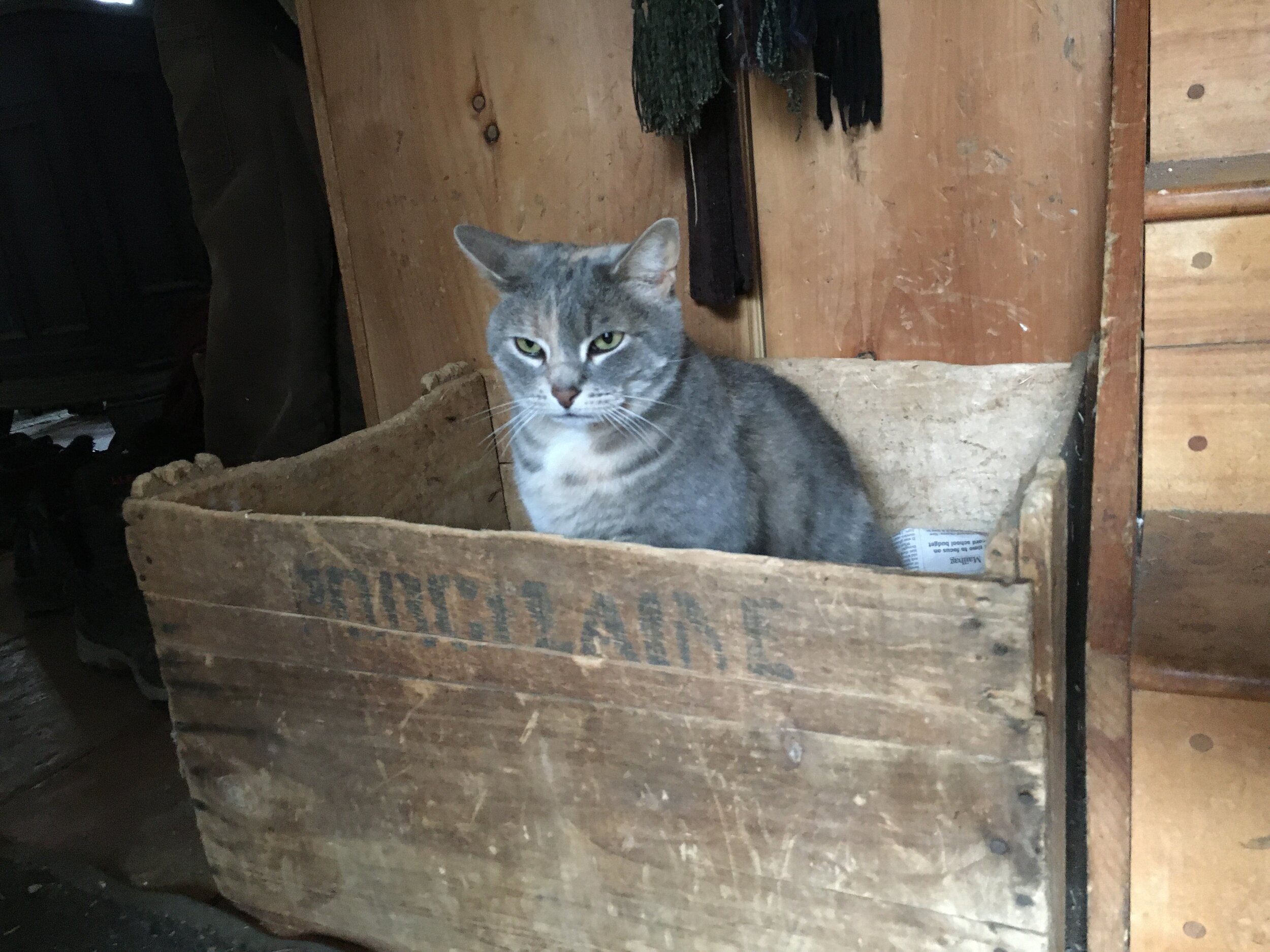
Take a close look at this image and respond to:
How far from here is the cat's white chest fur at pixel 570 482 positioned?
116cm

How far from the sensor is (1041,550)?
0.72 metres

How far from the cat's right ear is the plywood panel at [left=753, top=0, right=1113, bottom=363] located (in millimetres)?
420

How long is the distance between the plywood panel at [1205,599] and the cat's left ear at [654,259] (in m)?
0.62

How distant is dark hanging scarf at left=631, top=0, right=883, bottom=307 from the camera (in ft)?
3.82

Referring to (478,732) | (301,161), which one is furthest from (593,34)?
(478,732)

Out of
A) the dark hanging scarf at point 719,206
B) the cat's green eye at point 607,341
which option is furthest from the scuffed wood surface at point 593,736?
the dark hanging scarf at point 719,206

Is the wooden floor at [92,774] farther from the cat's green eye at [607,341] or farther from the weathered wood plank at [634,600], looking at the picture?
the cat's green eye at [607,341]

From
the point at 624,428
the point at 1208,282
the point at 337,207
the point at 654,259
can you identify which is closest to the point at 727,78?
the point at 654,259

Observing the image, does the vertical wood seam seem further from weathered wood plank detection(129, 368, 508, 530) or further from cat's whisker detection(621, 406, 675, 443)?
cat's whisker detection(621, 406, 675, 443)

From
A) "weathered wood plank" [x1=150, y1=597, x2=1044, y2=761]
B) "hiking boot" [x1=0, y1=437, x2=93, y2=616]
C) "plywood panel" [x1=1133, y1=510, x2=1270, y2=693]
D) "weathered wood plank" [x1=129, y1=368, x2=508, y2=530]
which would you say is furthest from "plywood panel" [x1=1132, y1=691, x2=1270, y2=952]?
"hiking boot" [x1=0, y1=437, x2=93, y2=616]

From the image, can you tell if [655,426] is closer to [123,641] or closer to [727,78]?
[727,78]

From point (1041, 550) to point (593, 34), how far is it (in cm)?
109

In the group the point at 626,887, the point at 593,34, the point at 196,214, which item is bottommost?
the point at 626,887

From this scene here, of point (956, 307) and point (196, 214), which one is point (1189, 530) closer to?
point (956, 307)
